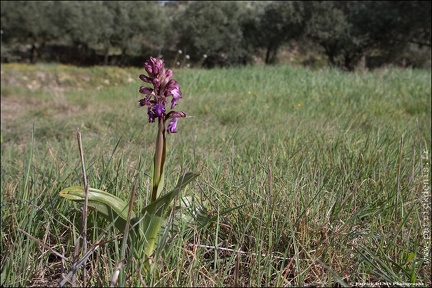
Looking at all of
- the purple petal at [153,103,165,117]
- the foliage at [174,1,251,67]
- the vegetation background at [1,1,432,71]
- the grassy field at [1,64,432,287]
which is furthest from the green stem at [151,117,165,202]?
the foliage at [174,1,251,67]

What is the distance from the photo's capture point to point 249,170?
1.63 meters

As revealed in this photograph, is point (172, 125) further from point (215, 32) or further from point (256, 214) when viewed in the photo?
point (215, 32)

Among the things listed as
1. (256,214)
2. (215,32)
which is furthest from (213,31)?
(256,214)

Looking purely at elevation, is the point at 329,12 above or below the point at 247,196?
above

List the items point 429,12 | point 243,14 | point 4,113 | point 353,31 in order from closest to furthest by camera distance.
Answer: point 4,113 < point 429,12 < point 353,31 < point 243,14

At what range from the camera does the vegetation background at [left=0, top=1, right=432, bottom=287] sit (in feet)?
3.38

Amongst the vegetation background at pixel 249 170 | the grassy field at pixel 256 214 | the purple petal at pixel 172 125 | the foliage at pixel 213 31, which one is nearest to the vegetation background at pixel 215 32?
the foliage at pixel 213 31

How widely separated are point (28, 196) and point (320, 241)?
41.0 inches

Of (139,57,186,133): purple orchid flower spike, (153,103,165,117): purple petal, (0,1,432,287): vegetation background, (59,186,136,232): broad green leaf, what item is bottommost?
(0,1,432,287): vegetation background

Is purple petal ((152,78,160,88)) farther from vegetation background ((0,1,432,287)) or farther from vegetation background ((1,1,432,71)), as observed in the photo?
vegetation background ((1,1,432,71))

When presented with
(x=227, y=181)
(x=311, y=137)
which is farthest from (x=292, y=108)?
(x=227, y=181)

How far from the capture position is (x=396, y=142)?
2201mm

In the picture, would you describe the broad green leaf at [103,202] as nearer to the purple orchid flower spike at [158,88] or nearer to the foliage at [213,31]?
the purple orchid flower spike at [158,88]

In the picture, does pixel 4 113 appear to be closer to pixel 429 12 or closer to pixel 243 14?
pixel 429 12
